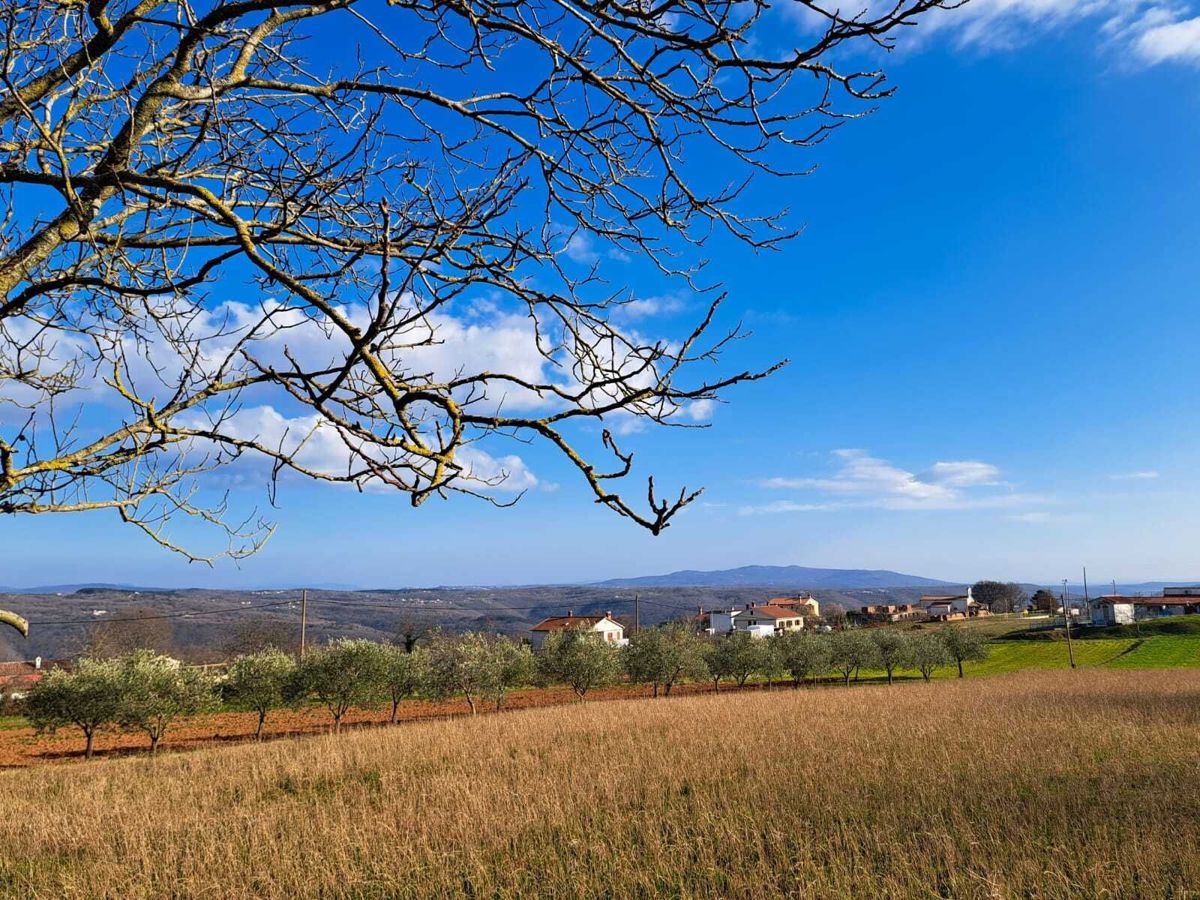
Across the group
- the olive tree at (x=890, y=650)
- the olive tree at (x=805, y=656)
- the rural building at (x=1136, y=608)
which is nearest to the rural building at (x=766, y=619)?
the rural building at (x=1136, y=608)

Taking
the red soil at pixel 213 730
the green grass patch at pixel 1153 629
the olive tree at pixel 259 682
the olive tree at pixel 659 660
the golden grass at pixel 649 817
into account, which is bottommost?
the green grass patch at pixel 1153 629

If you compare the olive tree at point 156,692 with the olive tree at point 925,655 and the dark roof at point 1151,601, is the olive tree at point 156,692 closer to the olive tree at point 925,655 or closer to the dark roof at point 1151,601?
the olive tree at point 925,655

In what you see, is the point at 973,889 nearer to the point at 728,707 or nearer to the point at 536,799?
the point at 536,799

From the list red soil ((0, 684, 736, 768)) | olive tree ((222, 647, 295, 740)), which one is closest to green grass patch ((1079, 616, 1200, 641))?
red soil ((0, 684, 736, 768))

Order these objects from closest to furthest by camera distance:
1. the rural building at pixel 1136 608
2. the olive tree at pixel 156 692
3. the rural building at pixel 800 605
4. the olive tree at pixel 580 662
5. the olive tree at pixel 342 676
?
the olive tree at pixel 156 692 → the olive tree at pixel 342 676 → the olive tree at pixel 580 662 → the rural building at pixel 1136 608 → the rural building at pixel 800 605

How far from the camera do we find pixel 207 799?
40.0 feet

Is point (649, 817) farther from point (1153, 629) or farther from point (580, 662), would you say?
point (1153, 629)

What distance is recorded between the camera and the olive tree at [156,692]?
25.9 meters

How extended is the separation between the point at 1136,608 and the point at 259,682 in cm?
14361

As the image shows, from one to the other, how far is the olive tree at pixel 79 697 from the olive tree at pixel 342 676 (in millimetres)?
6954

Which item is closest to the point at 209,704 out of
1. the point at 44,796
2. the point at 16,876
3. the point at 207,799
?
the point at 44,796

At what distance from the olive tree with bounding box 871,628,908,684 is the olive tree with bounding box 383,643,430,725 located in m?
34.1

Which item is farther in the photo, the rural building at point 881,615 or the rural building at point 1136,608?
the rural building at point 881,615

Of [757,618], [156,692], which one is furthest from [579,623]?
[156,692]
